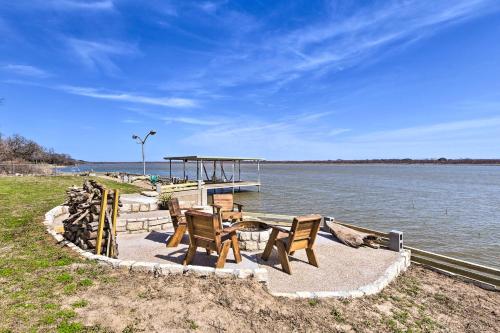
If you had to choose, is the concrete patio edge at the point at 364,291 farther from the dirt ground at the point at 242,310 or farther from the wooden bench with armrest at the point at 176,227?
the wooden bench with armrest at the point at 176,227

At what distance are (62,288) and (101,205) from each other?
1.85 meters

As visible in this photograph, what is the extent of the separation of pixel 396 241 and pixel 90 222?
690 cm

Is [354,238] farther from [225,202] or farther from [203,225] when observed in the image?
[203,225]

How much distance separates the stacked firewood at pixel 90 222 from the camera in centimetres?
566

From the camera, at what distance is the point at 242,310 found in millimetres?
3891

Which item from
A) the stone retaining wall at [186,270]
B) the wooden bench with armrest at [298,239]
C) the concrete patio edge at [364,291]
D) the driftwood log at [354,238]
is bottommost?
the concrete patio edge at [364,291]

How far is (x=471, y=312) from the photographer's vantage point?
16.4 feet

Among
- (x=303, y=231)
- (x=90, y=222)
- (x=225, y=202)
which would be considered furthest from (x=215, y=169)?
(x=303, y=231)

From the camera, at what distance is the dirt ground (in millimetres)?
3500

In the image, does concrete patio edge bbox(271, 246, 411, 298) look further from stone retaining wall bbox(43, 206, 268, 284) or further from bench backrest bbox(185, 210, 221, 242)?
bench backrest bbox(185, 210, 221, 242)

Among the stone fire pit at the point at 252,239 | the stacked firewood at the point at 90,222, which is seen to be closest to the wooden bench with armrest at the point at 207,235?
the stone fire pit at the point at 252,239

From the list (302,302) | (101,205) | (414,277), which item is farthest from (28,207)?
(414,277)

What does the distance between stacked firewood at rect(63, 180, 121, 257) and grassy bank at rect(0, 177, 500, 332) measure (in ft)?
1.58

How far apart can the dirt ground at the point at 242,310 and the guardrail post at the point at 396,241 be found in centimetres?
200
